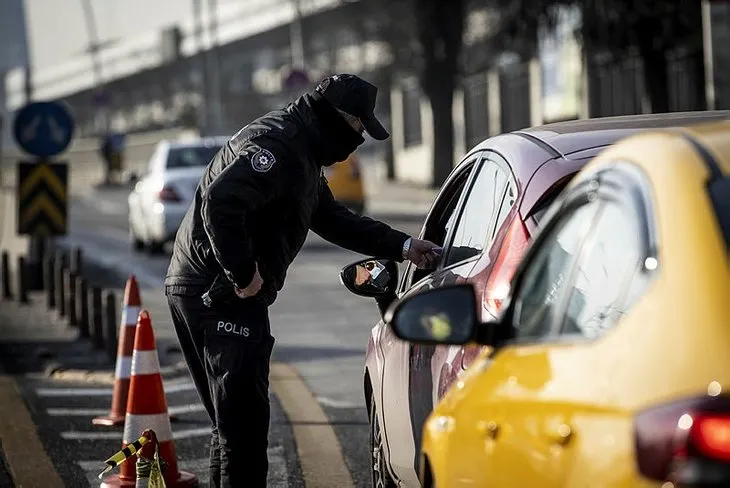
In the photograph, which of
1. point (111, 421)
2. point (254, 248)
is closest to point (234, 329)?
point (254, 248)

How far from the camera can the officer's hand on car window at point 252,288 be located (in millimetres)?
6098

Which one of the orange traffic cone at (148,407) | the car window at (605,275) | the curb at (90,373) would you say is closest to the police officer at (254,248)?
the orange traffic cone at (148,407)

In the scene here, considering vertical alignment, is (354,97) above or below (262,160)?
above

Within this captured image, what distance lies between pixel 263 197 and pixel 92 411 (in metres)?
5.01

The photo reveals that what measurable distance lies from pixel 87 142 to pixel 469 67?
98.6ft

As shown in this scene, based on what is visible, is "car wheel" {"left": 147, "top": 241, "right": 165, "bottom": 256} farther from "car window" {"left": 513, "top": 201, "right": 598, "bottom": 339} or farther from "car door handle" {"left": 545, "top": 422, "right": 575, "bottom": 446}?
"car door handle" {"left": 545, "top": 422, "right": 575, "bottom": 446}

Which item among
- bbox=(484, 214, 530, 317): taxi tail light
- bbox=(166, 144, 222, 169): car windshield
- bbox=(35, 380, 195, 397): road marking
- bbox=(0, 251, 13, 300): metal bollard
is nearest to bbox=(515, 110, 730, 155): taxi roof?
bbox=(484, 214, 530, 317): taxi tail light

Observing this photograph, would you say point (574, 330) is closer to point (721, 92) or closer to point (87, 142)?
point (721, 92)

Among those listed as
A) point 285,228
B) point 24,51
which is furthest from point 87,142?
point 285,228

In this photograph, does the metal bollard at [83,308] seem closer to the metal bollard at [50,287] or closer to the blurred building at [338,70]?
the metal bollard at [50,287]

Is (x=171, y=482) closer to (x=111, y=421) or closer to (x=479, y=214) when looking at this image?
(x=111, y=421)

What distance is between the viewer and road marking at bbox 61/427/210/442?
31.2 ft

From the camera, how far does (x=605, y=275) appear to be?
3.65 metres

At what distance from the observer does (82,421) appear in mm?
10250
